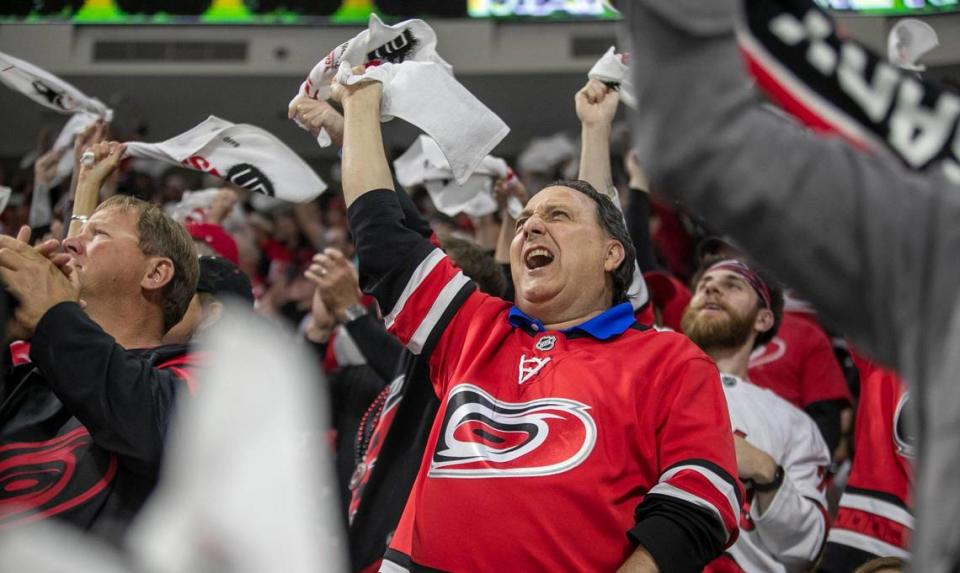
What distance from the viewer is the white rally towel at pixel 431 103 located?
243 cm

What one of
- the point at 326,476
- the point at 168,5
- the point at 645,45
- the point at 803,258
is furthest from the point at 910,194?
the point at 168,5

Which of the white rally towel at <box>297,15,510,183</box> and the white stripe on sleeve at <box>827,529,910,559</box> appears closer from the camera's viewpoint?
the white rally towel at <box>297,15,510,183</box>

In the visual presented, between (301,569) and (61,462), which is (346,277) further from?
(301,569)

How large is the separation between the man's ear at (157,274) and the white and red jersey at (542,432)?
49 centimetres

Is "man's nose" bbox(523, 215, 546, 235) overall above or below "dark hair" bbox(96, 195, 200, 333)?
above

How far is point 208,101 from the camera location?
1061 cm

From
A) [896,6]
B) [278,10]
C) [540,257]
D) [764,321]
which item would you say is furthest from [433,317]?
[278,10]

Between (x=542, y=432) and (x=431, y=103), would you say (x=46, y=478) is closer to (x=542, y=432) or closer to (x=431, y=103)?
(x=542, y=432)

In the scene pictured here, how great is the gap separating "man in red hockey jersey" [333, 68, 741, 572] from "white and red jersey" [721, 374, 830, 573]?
27.7 inches

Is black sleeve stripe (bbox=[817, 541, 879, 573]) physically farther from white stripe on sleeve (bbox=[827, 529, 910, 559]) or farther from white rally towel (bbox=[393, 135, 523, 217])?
white rally towel (bbox=[393, 135, 523, 217])

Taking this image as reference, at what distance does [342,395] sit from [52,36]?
749cm

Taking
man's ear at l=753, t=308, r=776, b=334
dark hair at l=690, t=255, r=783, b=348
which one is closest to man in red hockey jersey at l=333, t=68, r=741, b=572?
man's ear at l=753, t=308, r=776, b=334

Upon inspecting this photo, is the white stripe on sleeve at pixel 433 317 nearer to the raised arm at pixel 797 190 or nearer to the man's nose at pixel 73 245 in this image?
the man's nose at pixel 73 245

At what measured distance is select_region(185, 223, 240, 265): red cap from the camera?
375 centimetres
